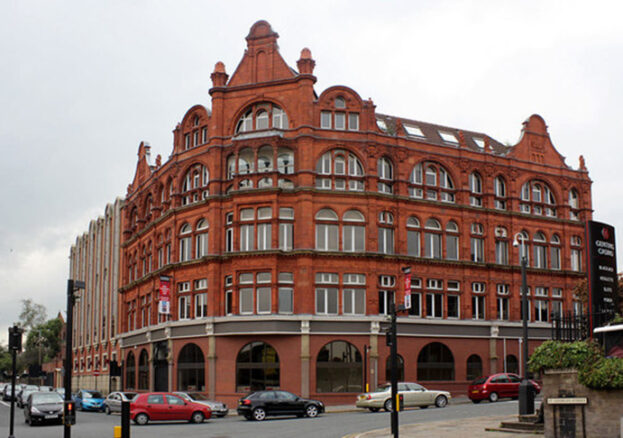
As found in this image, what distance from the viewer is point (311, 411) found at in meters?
36.2

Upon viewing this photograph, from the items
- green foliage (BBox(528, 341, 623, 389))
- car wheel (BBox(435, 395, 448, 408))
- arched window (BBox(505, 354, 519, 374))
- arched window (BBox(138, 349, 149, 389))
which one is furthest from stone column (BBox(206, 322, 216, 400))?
green foliage (BBox(528, 341, 623, 389))

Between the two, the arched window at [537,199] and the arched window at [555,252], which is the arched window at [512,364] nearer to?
the arched window at [555,252]

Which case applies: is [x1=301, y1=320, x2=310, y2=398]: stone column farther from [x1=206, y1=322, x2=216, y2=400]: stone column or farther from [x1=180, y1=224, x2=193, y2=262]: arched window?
[x1=180, y1=224, x2=193, y2=262]: arched window

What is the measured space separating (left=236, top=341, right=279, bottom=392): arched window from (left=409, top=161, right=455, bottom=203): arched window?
14201mm

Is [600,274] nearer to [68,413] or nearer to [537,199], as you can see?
[68,413]

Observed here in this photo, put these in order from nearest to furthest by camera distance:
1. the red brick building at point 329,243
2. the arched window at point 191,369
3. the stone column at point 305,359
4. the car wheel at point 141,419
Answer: the car wheel at point 141,419
the stone column at point 305,359
the red brick building at point 329,243
the arched window at point 191,369

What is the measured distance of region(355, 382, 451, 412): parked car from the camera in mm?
37500

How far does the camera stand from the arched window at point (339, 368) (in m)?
46.0

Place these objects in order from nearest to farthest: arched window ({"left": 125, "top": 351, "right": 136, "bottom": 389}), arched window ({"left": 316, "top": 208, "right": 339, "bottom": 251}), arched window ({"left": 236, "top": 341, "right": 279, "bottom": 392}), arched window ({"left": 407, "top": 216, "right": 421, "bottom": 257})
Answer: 1. arched window ({"left": 236, "top": 341, "right": 279, "bottom": 392})
2. arched window ({"left": 316, "top": 208, "right": 339, "bottom": 251})
3. arched window ({"left": 407, "top": 216, "right": 421, "bottom": 257})
4. arched window ({"left": 125, "top": 351, "right": 136, "bottom": 389})

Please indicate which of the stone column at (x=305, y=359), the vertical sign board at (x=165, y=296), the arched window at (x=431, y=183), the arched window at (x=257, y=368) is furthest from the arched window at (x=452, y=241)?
the vertical sign board at (x=165, y=296)

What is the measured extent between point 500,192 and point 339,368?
60.6ft

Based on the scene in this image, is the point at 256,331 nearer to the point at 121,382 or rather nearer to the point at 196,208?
the point at 196,208

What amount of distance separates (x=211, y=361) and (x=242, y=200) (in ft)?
33.2

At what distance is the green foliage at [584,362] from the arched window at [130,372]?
45.5m
